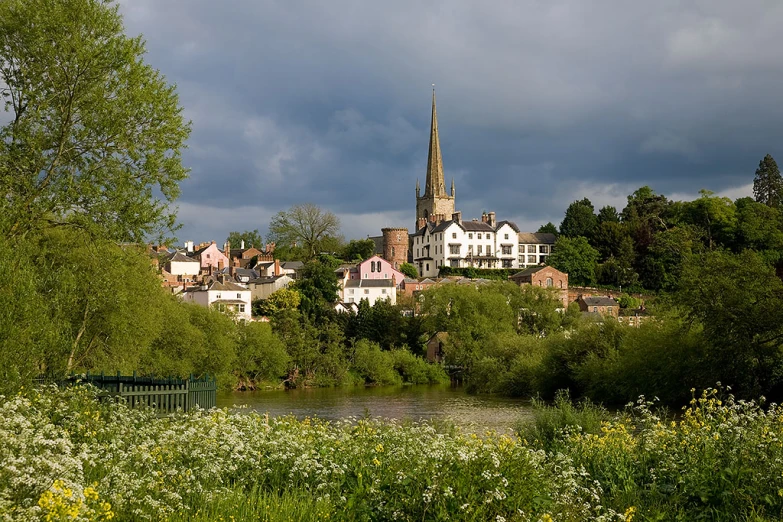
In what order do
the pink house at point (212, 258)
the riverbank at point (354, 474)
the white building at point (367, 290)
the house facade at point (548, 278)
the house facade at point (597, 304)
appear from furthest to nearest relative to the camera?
the pink house at point (212, 258) → the house facade at point (548, 278) → the white building at point (367, 290) → the house facade at point (597, 304) → the riverbank at point (354, 474)

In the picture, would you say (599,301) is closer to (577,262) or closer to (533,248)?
(577,262)

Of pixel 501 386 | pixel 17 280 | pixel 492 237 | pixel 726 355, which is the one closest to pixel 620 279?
pixel 492 237

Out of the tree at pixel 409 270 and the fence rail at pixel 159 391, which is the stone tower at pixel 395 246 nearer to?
the tree at pixel 409 270

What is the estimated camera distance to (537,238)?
13438 centimetres

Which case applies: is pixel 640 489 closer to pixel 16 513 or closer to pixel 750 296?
pixel 16 513

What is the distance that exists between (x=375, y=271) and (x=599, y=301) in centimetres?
2882

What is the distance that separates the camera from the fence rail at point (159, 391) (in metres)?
A: 18.0

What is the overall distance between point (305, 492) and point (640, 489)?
14.2 feet

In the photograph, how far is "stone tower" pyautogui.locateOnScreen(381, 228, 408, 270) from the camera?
129250 mm

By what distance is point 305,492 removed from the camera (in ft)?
30.8

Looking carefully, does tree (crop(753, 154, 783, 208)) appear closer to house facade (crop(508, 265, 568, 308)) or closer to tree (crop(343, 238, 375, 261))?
house facade (crop(508, 265, 568, 308))

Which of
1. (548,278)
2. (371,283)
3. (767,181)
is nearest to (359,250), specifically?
(371,283)

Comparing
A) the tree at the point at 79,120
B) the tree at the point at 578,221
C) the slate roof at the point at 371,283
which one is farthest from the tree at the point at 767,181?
the tree at the point at 79,120

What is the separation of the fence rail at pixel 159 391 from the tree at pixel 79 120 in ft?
13.3
